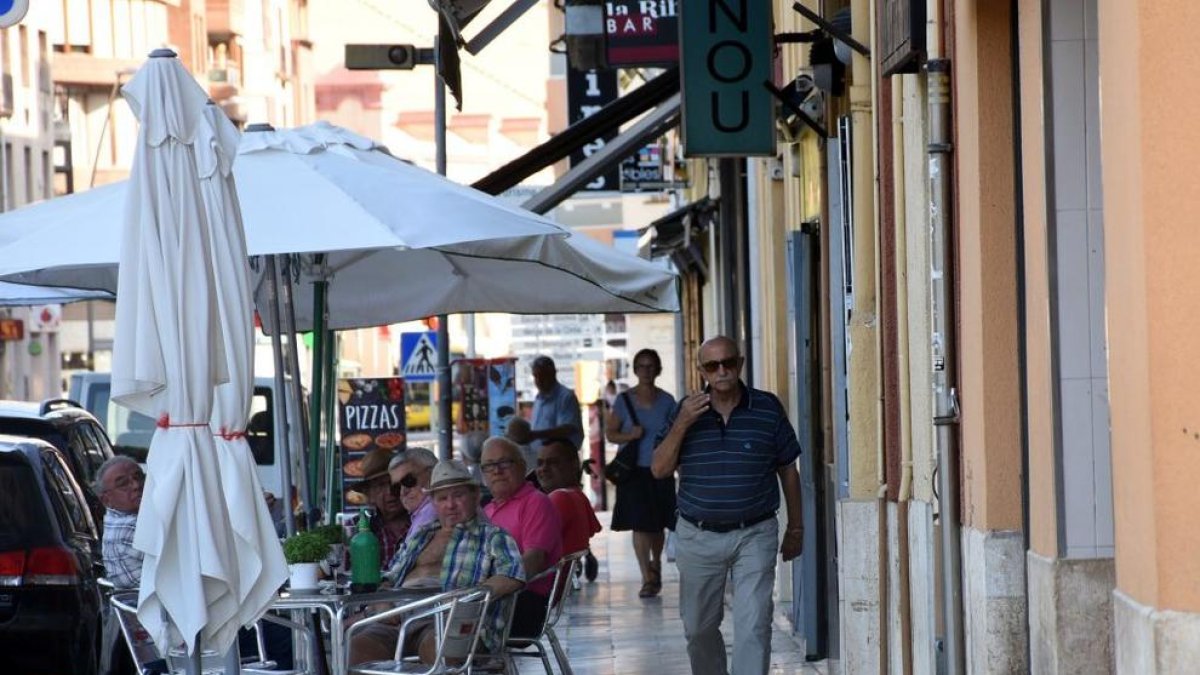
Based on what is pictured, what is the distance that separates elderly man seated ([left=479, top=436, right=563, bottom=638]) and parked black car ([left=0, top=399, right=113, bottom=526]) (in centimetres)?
337

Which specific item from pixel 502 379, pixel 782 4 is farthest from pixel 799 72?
pixel 502 379

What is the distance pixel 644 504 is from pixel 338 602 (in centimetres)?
894

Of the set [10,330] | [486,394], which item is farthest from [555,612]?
[10,330]

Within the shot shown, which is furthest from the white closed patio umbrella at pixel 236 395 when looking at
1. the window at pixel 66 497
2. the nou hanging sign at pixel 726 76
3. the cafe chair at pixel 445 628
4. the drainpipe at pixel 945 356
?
the nou hanging sign at pixel 726 76

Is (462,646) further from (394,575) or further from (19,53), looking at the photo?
(19,53)

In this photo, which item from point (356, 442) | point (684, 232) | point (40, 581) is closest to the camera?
point (40, 581)

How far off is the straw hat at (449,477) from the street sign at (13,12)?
544cm

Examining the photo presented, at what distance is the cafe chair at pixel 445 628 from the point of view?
9.07 metres

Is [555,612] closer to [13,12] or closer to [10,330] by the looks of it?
[13,12]

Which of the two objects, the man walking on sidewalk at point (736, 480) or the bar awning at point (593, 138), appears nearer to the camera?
the man walking on sidewalk at point (736, 480)

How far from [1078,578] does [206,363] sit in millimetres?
3199

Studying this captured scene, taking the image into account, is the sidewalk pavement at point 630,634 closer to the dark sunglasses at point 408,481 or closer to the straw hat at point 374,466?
the straw hat at point 374,466

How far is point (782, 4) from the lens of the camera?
52.2 feet

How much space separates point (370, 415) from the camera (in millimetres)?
21734
